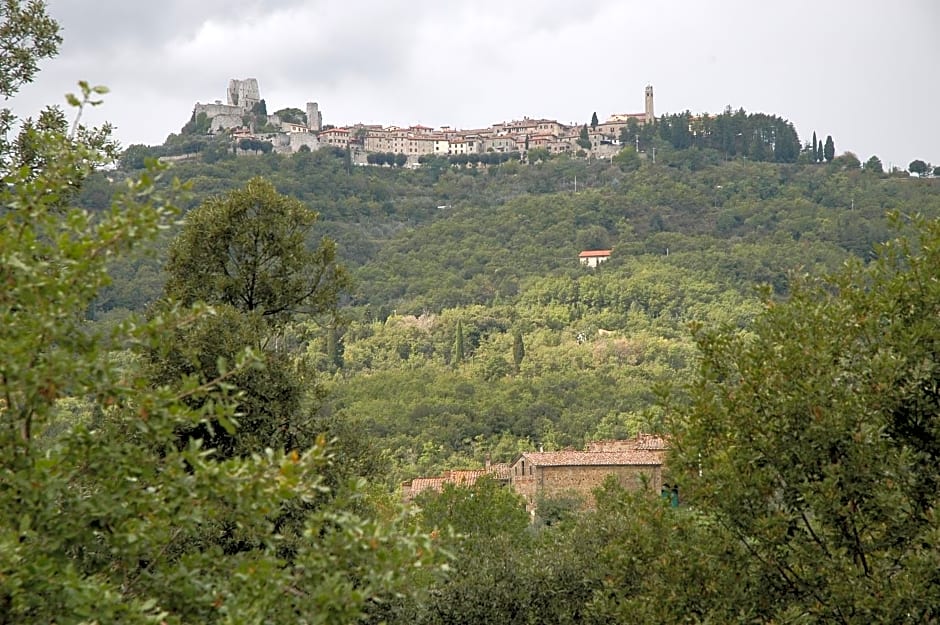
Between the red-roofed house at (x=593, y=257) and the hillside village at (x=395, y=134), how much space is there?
4837cm

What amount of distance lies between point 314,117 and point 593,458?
13253cm

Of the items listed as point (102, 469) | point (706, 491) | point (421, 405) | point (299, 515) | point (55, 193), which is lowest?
point (421, 405)

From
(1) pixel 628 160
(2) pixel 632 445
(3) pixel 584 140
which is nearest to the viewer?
(2) pixel 632 445

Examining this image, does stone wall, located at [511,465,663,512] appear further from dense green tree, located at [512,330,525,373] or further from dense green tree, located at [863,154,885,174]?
dense green tree, located at [863,154,885,174]

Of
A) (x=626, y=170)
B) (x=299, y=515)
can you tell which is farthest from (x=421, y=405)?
(x=626, y=170)

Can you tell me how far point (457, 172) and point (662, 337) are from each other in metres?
75.4

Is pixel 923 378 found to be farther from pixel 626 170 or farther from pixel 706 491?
pixel 626 170

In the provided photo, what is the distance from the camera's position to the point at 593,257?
110 m

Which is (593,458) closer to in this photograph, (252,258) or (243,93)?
(252,258)

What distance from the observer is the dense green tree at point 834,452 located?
870cm

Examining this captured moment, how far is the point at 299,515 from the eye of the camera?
1267 centimetres

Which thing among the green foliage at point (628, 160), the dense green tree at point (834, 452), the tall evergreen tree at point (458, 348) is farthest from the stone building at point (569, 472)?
the green foliage at point (628, 160)

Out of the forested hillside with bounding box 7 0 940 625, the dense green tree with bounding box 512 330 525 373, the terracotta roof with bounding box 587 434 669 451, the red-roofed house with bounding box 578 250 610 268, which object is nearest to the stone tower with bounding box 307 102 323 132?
the red-roofed house with bounding box 578 250 610 268

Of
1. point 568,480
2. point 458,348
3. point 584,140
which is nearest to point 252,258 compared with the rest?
point 568,480
